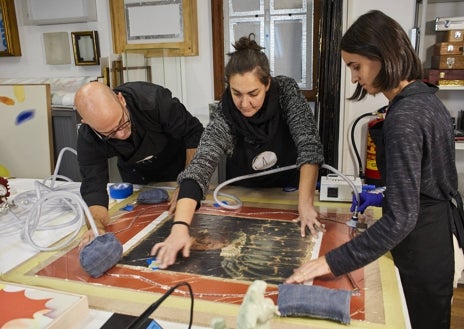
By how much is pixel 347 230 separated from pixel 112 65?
2121 millimetres

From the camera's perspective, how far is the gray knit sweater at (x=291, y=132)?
1.27 meters

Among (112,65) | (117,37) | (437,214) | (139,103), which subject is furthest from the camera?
(117,37)

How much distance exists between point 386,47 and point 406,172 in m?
0.27

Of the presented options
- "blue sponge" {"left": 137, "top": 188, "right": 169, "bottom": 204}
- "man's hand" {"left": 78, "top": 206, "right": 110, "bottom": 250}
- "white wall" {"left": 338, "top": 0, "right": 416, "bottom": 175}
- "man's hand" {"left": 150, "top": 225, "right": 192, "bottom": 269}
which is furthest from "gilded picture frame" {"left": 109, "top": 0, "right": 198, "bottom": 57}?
"man's hand" {"left": 150, "top": 225, "right": 192, "bottom": 269}

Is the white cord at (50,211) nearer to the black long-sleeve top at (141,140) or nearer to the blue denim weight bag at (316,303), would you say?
the black long-sleeve top at (141,140)

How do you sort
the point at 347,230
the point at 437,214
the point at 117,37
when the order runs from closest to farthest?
the point at 437,214, the point at 347,230, the point at 117,37

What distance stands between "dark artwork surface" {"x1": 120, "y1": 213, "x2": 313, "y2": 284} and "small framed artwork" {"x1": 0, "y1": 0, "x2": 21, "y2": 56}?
2715 mm

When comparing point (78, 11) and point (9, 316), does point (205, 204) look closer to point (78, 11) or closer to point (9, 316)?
point (9, 316)

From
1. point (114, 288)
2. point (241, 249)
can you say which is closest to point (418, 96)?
point (241, 249)

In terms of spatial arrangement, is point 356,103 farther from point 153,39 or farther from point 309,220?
point 309,220

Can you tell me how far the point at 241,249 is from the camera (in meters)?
1.03

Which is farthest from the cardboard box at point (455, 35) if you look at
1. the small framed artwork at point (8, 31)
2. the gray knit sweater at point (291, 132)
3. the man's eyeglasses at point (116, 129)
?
the small framed artwork at point (8, 31)

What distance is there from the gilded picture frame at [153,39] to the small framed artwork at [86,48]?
0.15 meters

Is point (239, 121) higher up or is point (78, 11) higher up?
point (78, 11)
